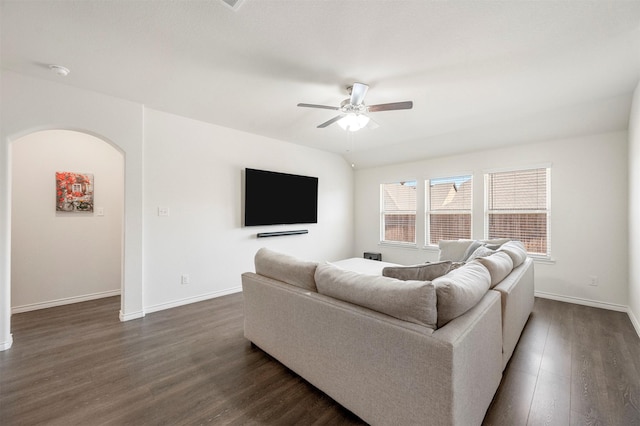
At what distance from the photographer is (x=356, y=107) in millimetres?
2754

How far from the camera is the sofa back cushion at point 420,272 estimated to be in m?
1.91

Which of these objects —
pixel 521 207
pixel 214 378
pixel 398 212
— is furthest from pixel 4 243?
pixel 521 207

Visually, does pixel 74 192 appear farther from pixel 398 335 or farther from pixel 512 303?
pixel 512 303

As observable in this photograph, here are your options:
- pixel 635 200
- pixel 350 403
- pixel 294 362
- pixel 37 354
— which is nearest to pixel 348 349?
pixel 350 403

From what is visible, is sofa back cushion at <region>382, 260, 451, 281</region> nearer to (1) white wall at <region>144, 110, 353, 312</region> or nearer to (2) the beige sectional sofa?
(2) the beige sectional sofa

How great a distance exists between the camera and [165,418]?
163cm

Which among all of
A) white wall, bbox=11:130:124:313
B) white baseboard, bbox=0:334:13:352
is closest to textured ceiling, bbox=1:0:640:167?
white wall, bbox=11:130:124:313

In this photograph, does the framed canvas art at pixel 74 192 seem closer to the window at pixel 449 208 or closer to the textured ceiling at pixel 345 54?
the textured ceiling at pixel 345 54

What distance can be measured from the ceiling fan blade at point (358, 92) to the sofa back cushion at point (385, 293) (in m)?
1.67

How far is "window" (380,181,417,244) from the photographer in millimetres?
5527

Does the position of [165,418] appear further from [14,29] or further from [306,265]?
[14,29]

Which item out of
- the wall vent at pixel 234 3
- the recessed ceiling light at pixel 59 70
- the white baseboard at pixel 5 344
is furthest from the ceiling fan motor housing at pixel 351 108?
the white baseboard at pixel 5 344

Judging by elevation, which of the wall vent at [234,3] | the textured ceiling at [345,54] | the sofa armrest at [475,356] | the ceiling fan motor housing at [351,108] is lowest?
the sofa armrest at [475,356]

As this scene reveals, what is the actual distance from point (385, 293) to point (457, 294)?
378 mm
